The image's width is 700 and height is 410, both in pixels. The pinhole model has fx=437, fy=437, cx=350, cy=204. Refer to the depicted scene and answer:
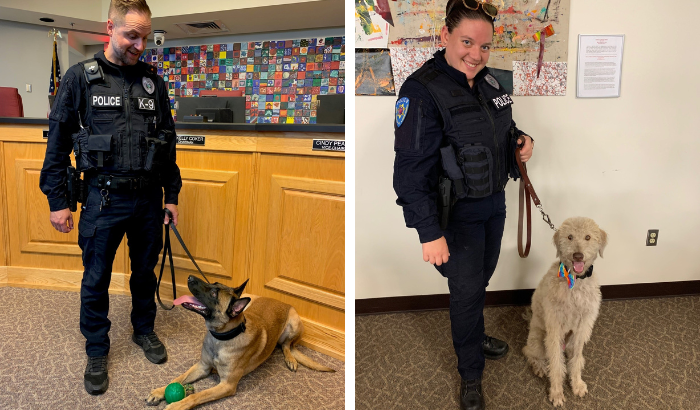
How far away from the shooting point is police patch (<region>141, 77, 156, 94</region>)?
176 cm

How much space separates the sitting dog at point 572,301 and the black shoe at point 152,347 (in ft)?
5.27

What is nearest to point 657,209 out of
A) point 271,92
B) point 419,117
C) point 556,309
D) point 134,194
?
point 556,309

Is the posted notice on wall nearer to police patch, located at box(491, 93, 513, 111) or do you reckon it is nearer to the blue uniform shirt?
police patch, located at box(491, 93, 513, 111)

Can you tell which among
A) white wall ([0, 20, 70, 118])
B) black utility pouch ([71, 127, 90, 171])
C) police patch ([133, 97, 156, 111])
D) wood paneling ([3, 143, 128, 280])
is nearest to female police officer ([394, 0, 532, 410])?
police patch ([133, 97, 156, 111])

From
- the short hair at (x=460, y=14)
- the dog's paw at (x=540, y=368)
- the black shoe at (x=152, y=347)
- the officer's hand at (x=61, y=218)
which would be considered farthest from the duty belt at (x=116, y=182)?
the dog's paw at (x=540, y=368)

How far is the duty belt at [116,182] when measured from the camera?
1.70 metres

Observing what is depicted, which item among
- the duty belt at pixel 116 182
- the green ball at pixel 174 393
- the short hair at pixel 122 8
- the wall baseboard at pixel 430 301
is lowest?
the green ball at pixel 174 393

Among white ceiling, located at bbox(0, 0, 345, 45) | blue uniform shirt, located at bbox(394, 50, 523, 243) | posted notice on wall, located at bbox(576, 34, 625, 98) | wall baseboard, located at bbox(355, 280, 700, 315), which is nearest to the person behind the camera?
blue uniform shirt, located at bbox(394, 50, 523, 243)

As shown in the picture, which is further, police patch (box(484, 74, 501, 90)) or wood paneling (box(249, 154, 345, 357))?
wood paneling (box(249, 154, 345, 357))

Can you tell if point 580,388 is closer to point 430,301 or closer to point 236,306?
point 430,301

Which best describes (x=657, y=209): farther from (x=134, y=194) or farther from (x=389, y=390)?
(x=134, y=194)

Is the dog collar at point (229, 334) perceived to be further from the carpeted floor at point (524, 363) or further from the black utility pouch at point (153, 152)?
the black utility pouch at point (153, 152)

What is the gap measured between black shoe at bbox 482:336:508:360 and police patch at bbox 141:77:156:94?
1.79 m

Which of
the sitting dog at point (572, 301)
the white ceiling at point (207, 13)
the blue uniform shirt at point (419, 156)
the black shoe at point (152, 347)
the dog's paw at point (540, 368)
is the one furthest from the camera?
the white ceiling at point (207, 13)
